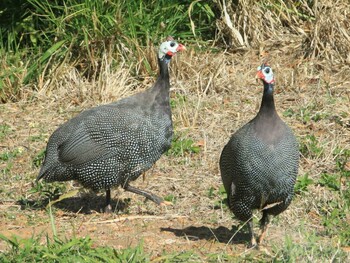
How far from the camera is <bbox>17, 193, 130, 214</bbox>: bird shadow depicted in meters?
5.57

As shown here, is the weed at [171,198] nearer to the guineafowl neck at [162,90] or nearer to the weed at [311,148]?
the guineafowl neck at [162,90]

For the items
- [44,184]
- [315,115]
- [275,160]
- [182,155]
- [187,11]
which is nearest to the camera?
[275,160]

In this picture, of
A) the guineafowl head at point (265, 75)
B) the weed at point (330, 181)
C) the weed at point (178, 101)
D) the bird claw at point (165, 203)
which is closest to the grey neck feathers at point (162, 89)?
the bird claw at point (165, 203)

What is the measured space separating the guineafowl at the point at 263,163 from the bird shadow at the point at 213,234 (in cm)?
20

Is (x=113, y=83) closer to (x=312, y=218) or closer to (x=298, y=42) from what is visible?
(x=298, y=42)

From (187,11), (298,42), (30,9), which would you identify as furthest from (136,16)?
(298,42)

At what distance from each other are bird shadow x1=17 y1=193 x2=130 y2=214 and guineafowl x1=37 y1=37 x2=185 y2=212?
0.22 meters

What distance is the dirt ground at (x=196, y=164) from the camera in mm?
4969

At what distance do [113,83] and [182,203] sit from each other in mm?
1866

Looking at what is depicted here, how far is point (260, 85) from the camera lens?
754cm

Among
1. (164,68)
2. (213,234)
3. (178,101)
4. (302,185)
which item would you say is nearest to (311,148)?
(302,185)

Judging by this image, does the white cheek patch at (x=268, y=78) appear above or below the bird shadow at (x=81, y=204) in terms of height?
above

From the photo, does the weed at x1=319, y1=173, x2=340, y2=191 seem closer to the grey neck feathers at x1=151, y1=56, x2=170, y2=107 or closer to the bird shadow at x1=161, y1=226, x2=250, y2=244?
the bird shadow at x1=161, y1=226, x2=250, y2=244

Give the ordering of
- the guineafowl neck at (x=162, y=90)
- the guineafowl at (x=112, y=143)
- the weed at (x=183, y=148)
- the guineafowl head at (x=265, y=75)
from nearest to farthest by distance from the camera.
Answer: the guineafowl head at (x=265, y=75) < the guineafowl at (x=112, y=143) < the guineafowl neck at (x=162, y=90) < the weed at (x=183, y=148)
